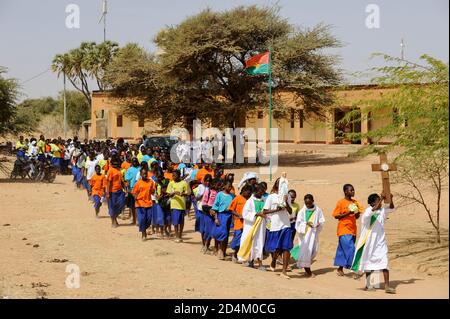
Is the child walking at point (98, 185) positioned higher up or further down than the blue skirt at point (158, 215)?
higher up

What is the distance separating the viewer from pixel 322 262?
42.0ft

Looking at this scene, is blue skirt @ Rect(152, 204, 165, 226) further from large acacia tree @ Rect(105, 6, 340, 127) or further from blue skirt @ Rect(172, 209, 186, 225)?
large acacia tree @ Rect(105, 6, 340, 127)

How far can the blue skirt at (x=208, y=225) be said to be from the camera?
1257cm

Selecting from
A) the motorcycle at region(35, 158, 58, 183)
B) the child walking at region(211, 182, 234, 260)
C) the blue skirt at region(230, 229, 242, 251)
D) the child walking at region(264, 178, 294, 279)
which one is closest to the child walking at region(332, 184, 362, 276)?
the child walking at region(264, 178, 294, 279)

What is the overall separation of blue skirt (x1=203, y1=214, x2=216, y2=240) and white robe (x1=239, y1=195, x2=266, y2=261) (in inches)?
42.4

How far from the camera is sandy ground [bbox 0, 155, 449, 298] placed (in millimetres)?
9711

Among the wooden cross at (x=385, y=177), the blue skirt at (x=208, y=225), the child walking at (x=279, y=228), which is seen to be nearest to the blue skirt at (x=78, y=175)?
the blue skirt at (x=208, y=225)

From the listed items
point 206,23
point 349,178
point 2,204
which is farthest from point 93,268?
point 206,23

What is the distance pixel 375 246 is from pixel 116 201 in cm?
738

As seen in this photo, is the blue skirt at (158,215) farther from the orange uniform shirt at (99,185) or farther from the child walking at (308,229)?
the child walking at (308,229)

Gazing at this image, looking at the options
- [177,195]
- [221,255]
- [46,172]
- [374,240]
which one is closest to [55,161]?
[46,172]

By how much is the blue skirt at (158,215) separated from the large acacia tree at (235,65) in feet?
61.7

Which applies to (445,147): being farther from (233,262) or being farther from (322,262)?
(233,262)
